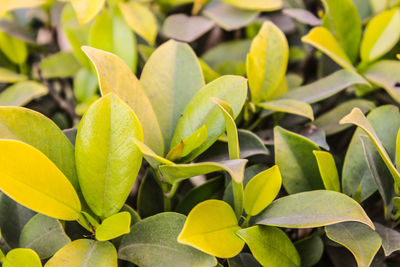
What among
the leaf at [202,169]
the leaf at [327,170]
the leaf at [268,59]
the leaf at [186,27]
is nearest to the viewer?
the leaf at [202,169]

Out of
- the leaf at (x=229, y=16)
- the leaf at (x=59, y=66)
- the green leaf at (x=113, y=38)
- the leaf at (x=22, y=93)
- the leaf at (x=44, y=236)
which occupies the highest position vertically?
the leaf at (x=229, y=16)

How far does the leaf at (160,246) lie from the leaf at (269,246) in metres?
0.05

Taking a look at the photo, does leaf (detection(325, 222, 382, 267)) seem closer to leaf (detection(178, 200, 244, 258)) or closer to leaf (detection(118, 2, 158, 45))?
leaf (detection(178, 200, 244, 258))

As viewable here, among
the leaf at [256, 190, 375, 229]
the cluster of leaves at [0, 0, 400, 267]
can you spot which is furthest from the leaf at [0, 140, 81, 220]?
the leaf at [256, 190, 375, 229]

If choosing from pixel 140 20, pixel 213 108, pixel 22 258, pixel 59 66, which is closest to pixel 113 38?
pixel 140 20

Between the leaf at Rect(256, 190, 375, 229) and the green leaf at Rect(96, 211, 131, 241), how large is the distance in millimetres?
151

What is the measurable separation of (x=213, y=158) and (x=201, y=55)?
0.33 metres

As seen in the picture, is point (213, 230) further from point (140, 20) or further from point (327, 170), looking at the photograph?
point (140, 20)

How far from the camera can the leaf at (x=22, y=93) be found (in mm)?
664

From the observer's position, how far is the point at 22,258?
0.43 m

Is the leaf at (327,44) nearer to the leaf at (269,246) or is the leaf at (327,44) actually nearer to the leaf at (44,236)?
the leaf at (269,246)

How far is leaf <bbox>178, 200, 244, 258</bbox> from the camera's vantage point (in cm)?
39

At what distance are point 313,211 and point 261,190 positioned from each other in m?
0.06

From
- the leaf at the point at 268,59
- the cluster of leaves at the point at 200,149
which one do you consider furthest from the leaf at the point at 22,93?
the leaf at the point at 268,59
